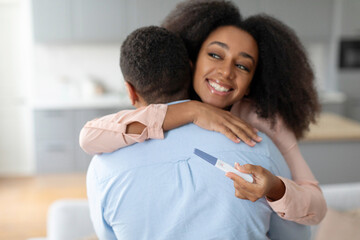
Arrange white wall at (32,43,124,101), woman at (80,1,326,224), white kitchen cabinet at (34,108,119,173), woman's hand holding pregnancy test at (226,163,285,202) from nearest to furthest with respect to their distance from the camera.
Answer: woman's hand holding pregnancy test at (226,163,285,202) → woman at (80,1,326,224) → white kitchen cabinet at (34,108,119,173) → white wall at (32,43,124,101)

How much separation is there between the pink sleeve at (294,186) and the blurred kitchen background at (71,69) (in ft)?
11.1

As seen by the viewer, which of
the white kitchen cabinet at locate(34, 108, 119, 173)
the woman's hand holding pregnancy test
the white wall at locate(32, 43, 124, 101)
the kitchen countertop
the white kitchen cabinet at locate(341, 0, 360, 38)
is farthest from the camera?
the white wall at locate(32, 43, 124, 101)

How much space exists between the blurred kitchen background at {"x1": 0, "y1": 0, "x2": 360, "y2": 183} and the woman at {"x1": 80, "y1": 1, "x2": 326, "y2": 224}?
10.5ft

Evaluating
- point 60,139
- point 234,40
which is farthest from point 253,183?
point 60,139

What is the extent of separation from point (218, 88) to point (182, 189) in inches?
12.9

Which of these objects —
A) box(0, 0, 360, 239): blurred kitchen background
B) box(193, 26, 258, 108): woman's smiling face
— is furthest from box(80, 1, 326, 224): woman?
box(0, 0, 360, 239): blurred kitchen background

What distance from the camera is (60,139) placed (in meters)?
4.55

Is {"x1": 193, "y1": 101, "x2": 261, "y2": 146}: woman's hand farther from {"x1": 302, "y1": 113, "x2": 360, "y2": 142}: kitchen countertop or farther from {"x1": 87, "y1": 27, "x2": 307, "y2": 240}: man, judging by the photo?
{"x1": 302, "y1": 113, "x2": 360, "y2": 142}: kitchen countertop

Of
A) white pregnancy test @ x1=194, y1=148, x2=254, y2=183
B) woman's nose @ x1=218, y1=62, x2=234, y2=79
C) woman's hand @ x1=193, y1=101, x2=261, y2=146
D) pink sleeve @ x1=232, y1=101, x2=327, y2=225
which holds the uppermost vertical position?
woman's nose @ x1=218, y1=62, x2=234, y2=79

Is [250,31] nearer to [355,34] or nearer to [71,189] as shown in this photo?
[71,189]

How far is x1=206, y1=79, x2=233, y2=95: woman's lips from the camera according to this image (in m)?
1.06

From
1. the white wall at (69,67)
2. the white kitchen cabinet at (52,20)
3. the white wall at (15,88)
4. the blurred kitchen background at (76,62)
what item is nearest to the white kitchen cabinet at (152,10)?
the blurred kitchen background at (76,62)

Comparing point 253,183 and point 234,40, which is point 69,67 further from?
point 253,183

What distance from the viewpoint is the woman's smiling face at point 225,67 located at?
1060mm
